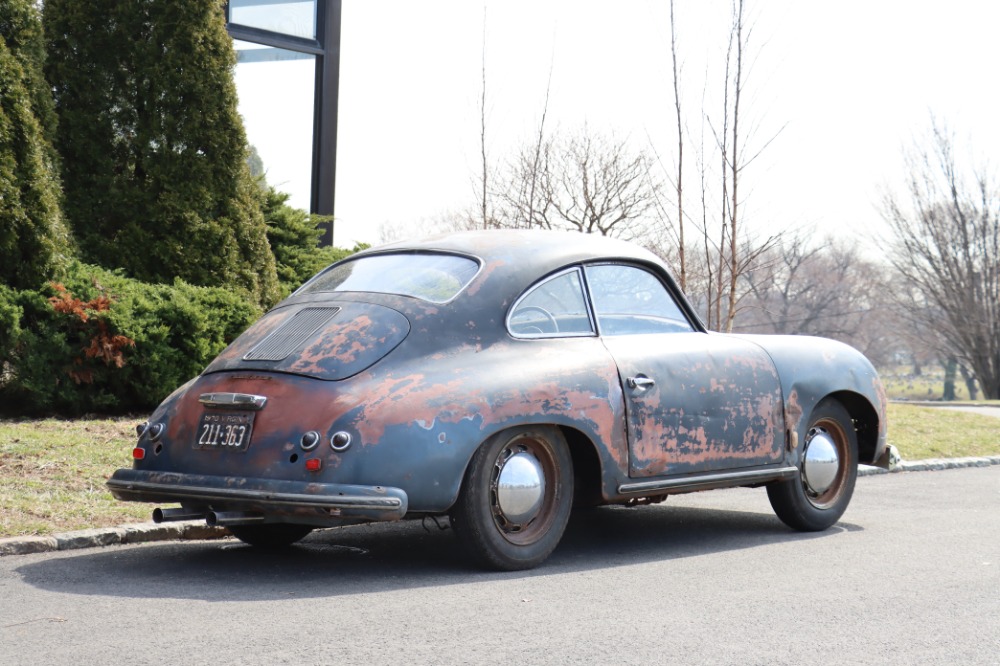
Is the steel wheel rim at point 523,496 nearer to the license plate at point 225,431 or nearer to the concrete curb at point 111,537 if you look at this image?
the license plate at point 225,431

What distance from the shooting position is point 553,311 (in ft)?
21.8

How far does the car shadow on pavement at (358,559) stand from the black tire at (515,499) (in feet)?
0.42

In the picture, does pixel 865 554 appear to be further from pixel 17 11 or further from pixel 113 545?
pixel 17 11

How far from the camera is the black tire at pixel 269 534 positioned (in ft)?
22.1

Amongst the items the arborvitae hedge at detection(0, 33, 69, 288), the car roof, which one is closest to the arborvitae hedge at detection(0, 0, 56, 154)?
the arborvitae hedge at detection(0, 33, 69, 288)

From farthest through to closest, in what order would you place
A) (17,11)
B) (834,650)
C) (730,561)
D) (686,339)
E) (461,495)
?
(17,11) < (686,339) < (730,561) < (461,495) < (834,650)

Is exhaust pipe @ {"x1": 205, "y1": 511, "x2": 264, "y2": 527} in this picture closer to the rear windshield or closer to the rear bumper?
the rear bumper

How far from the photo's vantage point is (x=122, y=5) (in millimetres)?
11977

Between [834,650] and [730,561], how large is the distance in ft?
6.73

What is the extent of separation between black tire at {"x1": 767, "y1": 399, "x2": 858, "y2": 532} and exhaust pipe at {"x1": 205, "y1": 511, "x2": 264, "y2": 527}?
3.45 metres

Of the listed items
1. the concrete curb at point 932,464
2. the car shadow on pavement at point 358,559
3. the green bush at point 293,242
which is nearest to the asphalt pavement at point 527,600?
the car shadow on pavement at point 358,559

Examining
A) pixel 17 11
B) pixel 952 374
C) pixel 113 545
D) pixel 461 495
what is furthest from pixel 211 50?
pixel 952 374

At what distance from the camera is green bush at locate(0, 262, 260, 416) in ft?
32.4

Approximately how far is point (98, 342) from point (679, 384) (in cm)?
549
